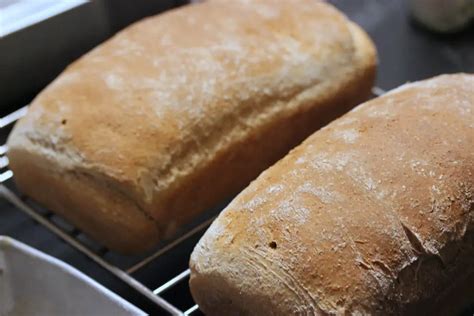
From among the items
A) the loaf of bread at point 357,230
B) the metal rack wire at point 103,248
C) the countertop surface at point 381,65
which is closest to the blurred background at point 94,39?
the countertop surface at point 381,65

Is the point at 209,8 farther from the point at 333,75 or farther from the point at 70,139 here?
the point at 70,139

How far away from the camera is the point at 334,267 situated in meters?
0.82

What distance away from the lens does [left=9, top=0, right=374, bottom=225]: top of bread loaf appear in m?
1.03

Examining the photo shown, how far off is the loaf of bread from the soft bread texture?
6.2 inches

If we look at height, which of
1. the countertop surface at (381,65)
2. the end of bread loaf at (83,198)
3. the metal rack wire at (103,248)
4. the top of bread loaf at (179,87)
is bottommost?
the countertop surface at (381,65)

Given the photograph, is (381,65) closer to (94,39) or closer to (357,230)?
(94,39)

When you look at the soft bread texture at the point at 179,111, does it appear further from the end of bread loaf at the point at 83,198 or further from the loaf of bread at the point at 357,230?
the loaf of bread at the point at 357,230

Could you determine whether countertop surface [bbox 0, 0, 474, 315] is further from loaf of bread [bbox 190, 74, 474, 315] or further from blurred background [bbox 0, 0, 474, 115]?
loaf of bread [bbox 190, 74, 474, 315]

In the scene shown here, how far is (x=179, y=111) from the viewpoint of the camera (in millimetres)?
1065

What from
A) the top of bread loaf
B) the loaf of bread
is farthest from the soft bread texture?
the loaf of bread

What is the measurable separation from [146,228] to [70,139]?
0.52 ft

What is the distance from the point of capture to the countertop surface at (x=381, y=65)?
1.09 metres

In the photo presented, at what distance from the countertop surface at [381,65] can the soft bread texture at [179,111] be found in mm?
57

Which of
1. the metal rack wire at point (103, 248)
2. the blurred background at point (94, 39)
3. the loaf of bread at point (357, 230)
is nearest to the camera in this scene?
the loaf of bread at point (357, 230)
